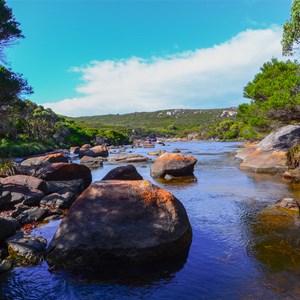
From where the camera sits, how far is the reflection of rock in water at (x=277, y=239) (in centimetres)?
873

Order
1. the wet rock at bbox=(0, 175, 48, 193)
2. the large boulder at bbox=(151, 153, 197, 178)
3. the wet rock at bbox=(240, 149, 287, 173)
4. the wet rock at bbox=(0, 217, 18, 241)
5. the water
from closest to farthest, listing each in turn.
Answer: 1. the water
2. the wet rock at bbox=(0, 217, 18, 241)
3. the wet rock at bbox=(0, 175, 48, 193)
4. the wet rock at bbox=(240, 149, 287, 173)
5. the large boulder at bbox=(151, 153, 197, 178)

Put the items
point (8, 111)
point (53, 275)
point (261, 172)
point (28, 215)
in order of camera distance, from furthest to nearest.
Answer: point (261, 172) → point (8, 111) → point (28, 215) → point (53, 275)

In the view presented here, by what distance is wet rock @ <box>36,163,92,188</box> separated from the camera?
20391 mm

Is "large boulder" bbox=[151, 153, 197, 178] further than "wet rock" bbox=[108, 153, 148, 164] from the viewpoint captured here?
No

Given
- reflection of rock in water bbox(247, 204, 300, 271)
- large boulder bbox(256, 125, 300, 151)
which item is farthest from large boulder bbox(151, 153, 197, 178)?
reflection of rock in water bbox(247, 204, 300, 271)

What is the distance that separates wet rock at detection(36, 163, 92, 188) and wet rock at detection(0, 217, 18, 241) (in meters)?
9.12

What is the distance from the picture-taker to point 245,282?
7746 mm

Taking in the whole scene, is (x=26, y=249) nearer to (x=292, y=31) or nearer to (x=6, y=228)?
(x=6, y=228)

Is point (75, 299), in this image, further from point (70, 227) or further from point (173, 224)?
point (173, 224)

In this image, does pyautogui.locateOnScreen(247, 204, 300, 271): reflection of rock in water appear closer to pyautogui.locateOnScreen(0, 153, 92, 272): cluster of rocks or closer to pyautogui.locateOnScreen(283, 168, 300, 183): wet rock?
pyautogui.locateOnScreen(0, 153, 92, 272): cluster of rocks

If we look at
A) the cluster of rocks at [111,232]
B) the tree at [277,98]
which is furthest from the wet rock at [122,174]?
the tree at [277,98]

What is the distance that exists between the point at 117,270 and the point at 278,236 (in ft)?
17.5

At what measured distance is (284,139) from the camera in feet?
100

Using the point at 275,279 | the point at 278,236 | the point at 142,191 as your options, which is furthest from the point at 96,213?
the point at 278,236
